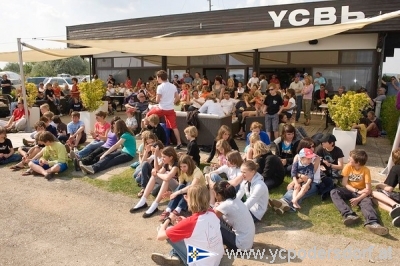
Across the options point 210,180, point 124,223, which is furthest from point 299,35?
point 124,223

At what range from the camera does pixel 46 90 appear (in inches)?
495

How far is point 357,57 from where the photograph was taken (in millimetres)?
11867

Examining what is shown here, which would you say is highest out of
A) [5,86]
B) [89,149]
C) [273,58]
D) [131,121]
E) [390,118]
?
[273,58]

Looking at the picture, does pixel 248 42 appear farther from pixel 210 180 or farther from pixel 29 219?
pixel 29 219

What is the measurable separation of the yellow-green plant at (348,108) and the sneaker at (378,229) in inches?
106

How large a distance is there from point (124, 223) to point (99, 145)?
2.89 m

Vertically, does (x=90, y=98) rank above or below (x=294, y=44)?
below

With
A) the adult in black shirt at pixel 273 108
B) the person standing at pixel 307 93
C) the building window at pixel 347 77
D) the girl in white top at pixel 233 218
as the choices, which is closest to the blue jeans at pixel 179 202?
the girl in white top at pixel 233 218

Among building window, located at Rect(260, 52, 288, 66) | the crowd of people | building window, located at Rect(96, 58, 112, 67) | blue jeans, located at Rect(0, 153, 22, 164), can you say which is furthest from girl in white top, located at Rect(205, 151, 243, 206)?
building window, located at Rect(96, 58, 112, 67)

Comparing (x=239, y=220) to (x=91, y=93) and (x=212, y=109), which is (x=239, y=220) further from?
(x=91, y=93)

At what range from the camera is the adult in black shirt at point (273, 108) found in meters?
7.45

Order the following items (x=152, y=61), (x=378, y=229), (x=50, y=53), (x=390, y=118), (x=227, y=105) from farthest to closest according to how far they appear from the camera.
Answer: (x=152, y=61) → (x=50, y=53) → (x=227, y=105) → (x=390, y=118) → (x=378, y=229)

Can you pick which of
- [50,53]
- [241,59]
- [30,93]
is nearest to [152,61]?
[241,59]

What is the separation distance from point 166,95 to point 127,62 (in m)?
11.0
